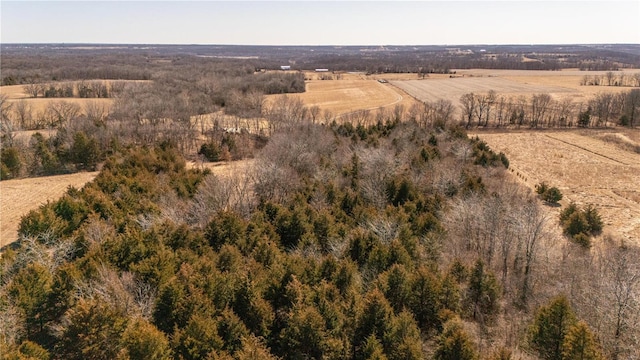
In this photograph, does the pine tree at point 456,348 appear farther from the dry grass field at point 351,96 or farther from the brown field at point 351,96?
the brown field at point 351,96

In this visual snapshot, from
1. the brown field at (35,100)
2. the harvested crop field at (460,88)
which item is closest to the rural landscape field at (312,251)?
the brown field at (35,100)

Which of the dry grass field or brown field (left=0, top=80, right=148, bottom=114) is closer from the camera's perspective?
brown field (left=0, top=80, right=148, bottom=114)

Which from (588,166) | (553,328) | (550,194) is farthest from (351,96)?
(553,328)

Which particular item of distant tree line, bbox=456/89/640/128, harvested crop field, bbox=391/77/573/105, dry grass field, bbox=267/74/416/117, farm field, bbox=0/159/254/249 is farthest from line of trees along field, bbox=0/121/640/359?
harvested crop field, bbox=391/77/573/105

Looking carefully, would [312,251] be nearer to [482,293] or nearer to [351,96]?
[482,293]

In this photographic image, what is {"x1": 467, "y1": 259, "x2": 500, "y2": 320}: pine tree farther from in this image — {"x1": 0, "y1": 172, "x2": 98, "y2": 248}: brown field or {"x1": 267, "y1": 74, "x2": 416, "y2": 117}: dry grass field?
{"x1": 267, "y1": 74, "x2": 416, "y2": 117}: dry grass field

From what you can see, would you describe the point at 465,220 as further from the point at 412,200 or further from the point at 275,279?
the point at 275,279

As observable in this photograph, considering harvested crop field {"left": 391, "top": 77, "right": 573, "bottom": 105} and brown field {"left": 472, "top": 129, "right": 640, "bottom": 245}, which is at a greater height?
harvested crop field {"left": 391, "top": 77, "right": 573, "bottom": 105}
